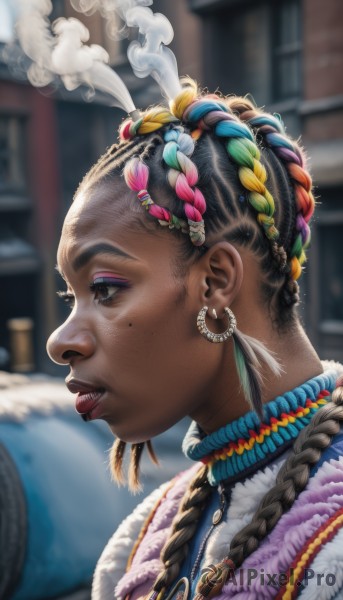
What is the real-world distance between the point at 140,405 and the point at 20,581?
1.71 meters

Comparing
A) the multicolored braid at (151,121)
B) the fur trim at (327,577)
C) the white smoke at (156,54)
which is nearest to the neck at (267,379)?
the fur trim at (327,577)

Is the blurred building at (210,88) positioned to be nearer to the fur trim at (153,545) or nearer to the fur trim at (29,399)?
the fur trim at (29,399)

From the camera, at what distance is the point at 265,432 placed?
1.47m

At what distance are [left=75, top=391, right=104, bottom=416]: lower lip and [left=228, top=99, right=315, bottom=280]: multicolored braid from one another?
1.64ft

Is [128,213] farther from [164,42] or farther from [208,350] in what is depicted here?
[164,42]

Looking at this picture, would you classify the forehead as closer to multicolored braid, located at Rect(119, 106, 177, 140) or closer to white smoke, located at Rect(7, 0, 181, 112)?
multicolored braid, located at Rect(119, 106, 177, 140)

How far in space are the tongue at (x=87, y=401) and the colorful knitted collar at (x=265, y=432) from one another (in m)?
0.26

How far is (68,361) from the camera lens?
4.88 feet

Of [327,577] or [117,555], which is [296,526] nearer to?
[327,577]

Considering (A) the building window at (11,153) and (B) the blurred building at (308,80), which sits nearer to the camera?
(B) the blurred building at (308,80)

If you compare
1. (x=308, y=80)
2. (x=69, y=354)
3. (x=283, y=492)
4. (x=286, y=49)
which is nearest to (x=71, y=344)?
(x=69, y=354)

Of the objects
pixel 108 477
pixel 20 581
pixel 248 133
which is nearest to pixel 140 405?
pixel 248 133

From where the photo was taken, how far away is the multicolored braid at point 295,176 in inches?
62.2

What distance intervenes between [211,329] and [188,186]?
29cm
